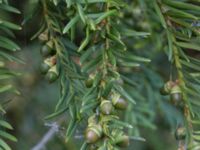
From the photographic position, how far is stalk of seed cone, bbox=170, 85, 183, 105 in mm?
700

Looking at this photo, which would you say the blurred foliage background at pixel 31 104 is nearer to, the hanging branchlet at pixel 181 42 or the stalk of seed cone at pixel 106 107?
the hanging branchlet at pixel 181 42

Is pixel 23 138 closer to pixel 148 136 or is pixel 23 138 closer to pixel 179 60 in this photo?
pixel 148 136

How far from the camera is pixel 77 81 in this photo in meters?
0.75

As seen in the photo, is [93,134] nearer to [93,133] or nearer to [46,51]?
[93,133]

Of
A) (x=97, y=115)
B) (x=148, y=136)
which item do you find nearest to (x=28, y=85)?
(x=148, y=136)

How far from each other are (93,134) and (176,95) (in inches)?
6.0

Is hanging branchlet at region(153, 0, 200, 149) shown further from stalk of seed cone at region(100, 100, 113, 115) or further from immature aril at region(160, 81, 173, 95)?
stalk of seed cone at region(100, 100, 113, 115)

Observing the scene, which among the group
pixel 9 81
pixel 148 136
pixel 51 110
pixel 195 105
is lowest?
pixel 148 136

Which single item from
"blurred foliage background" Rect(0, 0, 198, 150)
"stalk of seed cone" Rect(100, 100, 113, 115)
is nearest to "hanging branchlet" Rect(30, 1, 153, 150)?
"stalk of seed cone" Rect(100, 100, 113, 115)

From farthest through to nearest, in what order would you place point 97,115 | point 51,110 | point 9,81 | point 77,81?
point 51,110 < point 9,81 < point 77,81 < point 97,115

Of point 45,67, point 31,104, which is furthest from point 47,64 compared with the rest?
point 31,104

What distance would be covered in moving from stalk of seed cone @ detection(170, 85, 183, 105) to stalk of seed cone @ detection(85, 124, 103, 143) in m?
0.13

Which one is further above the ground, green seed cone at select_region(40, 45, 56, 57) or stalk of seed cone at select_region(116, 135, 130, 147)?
green seed cone at select_region(40, 45, 56, 57)

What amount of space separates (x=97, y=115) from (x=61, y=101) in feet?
0.30
